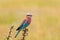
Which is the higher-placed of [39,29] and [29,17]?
[29,17]

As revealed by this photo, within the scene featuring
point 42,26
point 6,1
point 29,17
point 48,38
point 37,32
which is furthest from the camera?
point 6,1

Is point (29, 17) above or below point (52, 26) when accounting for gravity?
above

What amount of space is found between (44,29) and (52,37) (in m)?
0.94

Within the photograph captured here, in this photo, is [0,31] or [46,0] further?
[46,0]

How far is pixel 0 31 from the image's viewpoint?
8.86 metres

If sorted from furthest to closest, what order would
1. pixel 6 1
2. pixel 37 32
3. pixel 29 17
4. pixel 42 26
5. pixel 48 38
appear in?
1. pixel 6 1
2. pixel 42 26
3. pixel 37 32
4. pixel 48 38
5. pixel 29 17

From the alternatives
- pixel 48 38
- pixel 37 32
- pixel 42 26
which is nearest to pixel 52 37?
pixel 48 38

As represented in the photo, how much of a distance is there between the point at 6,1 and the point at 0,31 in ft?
33.1

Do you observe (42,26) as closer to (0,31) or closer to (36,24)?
(36,24)

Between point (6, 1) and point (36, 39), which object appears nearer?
point (36, 39)

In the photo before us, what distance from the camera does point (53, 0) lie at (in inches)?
789

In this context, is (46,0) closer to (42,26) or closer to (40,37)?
(42,26)

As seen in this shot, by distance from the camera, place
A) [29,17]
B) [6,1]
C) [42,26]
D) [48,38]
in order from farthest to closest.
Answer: [6,1] → [42,26] → [48,38] → [29,17]

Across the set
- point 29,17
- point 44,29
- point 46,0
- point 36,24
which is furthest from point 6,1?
point 29,17
